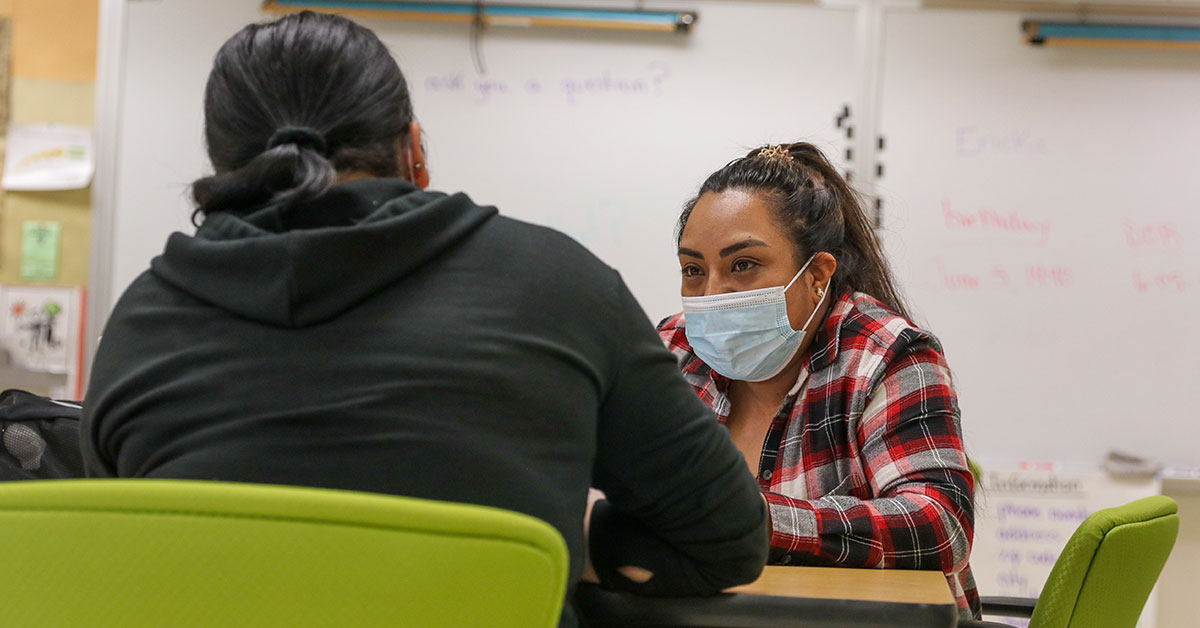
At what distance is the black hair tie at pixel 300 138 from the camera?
3.05 feet

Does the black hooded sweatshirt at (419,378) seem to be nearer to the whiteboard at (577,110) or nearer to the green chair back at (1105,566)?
the green chair back at (1105,566)

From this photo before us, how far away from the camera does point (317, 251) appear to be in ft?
2.67

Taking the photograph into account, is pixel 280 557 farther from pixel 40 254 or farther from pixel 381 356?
pixel 40 254

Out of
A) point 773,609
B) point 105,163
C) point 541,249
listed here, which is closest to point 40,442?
point 541,249

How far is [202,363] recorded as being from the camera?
32.8 inches

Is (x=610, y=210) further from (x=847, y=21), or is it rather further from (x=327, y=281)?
(x=327, y=281)

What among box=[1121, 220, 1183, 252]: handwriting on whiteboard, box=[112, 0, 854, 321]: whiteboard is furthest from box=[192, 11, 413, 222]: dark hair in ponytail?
box=[1121, 220, 1183, 252]: handwriting on whiteboard

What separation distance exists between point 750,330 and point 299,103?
959mm

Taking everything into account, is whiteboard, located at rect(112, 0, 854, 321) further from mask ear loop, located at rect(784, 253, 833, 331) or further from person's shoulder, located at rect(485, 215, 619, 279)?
person's shoulder, located at rect(485, 215, 619, 279)

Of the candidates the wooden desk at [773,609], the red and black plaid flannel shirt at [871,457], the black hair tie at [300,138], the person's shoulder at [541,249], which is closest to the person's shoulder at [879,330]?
A: the red and black plaid flannel shirt at [871,457]

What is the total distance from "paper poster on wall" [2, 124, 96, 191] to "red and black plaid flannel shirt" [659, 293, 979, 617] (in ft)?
7.63

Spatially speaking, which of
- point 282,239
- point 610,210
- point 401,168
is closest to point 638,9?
point 610,210

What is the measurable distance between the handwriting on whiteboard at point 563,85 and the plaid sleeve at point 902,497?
174 cm

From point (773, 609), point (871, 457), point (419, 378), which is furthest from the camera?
point (871, 457)
